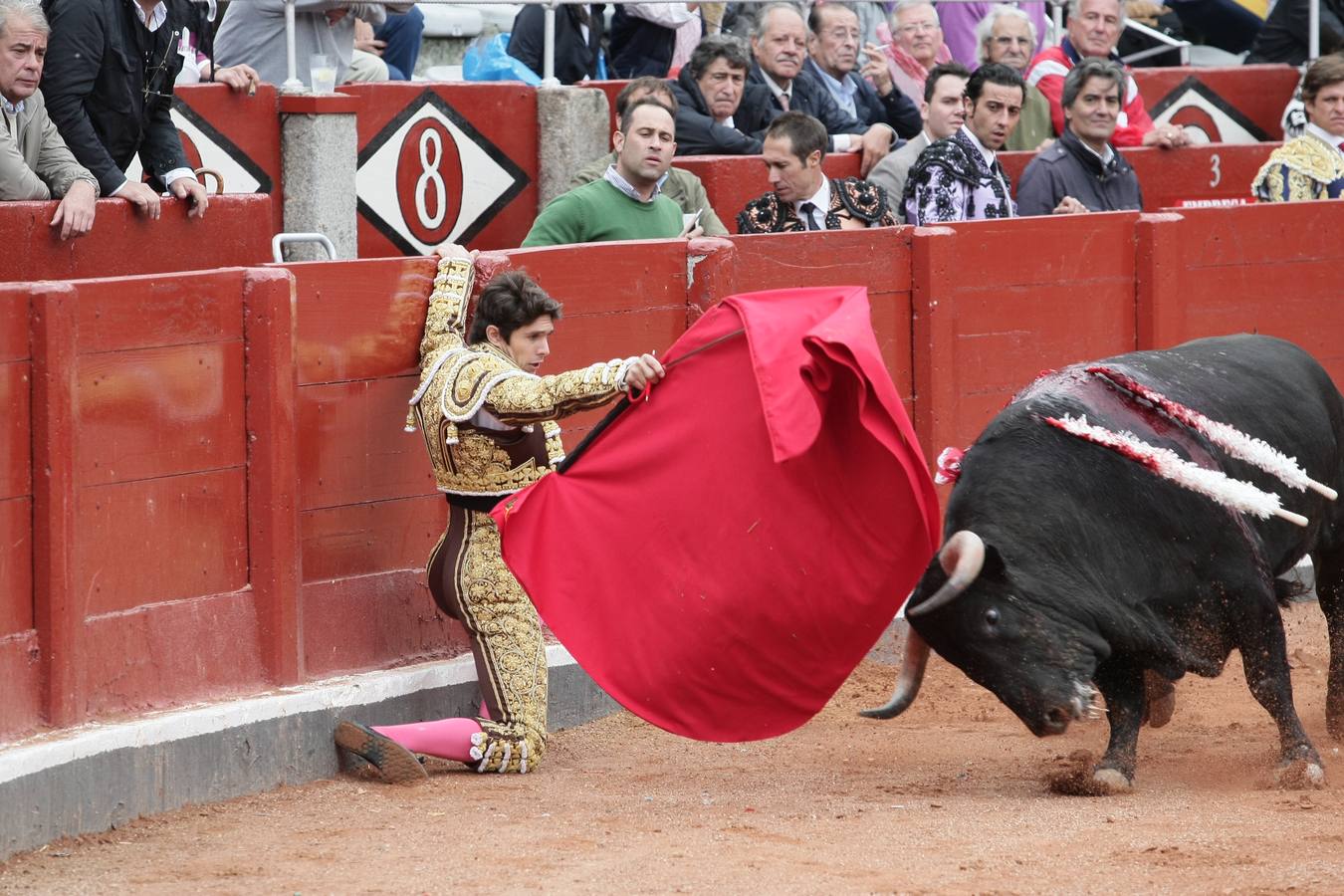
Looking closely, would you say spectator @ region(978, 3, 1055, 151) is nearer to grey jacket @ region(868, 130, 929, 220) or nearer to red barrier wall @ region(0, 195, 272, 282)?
grey jacket @ region(868, 130, 929, 220)

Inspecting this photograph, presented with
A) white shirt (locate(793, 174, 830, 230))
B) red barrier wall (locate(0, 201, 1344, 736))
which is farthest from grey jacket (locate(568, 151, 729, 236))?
red barrier wall (locate(0, 201, 1344, 736))

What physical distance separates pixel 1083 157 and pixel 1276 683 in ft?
11.0

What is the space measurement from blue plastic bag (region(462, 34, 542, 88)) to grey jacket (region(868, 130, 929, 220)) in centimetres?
176

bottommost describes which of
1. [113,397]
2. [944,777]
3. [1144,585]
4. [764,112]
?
[944,777]

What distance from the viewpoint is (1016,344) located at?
775 cm

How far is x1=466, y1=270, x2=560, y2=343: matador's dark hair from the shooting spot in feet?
18.1

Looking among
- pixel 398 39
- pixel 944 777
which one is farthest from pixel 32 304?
pixel 398 39

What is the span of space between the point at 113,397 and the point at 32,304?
34cm

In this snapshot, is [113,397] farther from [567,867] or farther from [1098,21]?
[1098,21]

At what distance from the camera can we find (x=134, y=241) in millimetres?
6023

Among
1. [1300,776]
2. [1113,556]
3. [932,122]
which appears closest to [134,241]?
[1113,556]

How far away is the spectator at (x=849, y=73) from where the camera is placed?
9.33 meters

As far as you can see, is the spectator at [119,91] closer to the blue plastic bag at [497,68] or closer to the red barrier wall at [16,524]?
the red barrier wall at [16,524]

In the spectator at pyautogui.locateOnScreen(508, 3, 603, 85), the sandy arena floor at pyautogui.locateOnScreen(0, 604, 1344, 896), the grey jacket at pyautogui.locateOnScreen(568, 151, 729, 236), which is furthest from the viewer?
the spectator at pyautogui.locateOnScreen(508, 3, 603, 85)
